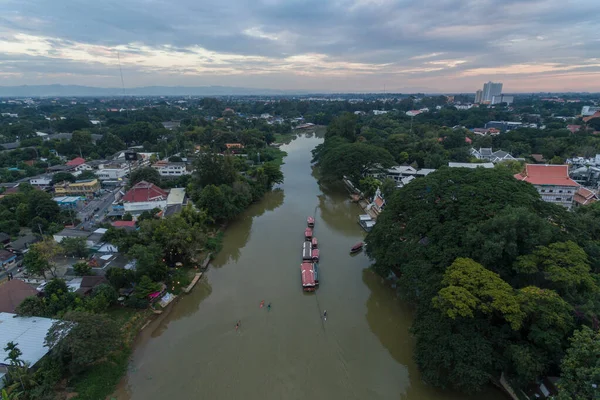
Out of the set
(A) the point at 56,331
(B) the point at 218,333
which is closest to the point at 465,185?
(B) the point at 218,333

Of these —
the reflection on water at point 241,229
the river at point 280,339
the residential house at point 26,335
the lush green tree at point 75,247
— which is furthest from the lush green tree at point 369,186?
the residential house at point 26,335

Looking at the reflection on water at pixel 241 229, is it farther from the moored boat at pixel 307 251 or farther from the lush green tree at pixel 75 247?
the lush green tree at pixel 75 247

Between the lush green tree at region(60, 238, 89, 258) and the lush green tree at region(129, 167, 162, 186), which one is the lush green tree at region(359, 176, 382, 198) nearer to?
the lush green tree at region(129, 167, 162, 186)

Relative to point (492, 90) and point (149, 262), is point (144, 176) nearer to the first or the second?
point (149, 262)

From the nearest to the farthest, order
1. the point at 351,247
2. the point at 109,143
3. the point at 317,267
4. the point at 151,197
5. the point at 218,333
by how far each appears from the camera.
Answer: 1. the point at 218,333
2. the point at 317,267
3. the point at 351,247
4. the point at 151,197
5. the point at 109,143

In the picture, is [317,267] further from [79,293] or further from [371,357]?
[79,293]

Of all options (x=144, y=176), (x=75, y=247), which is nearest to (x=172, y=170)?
(x=144, y=176)
